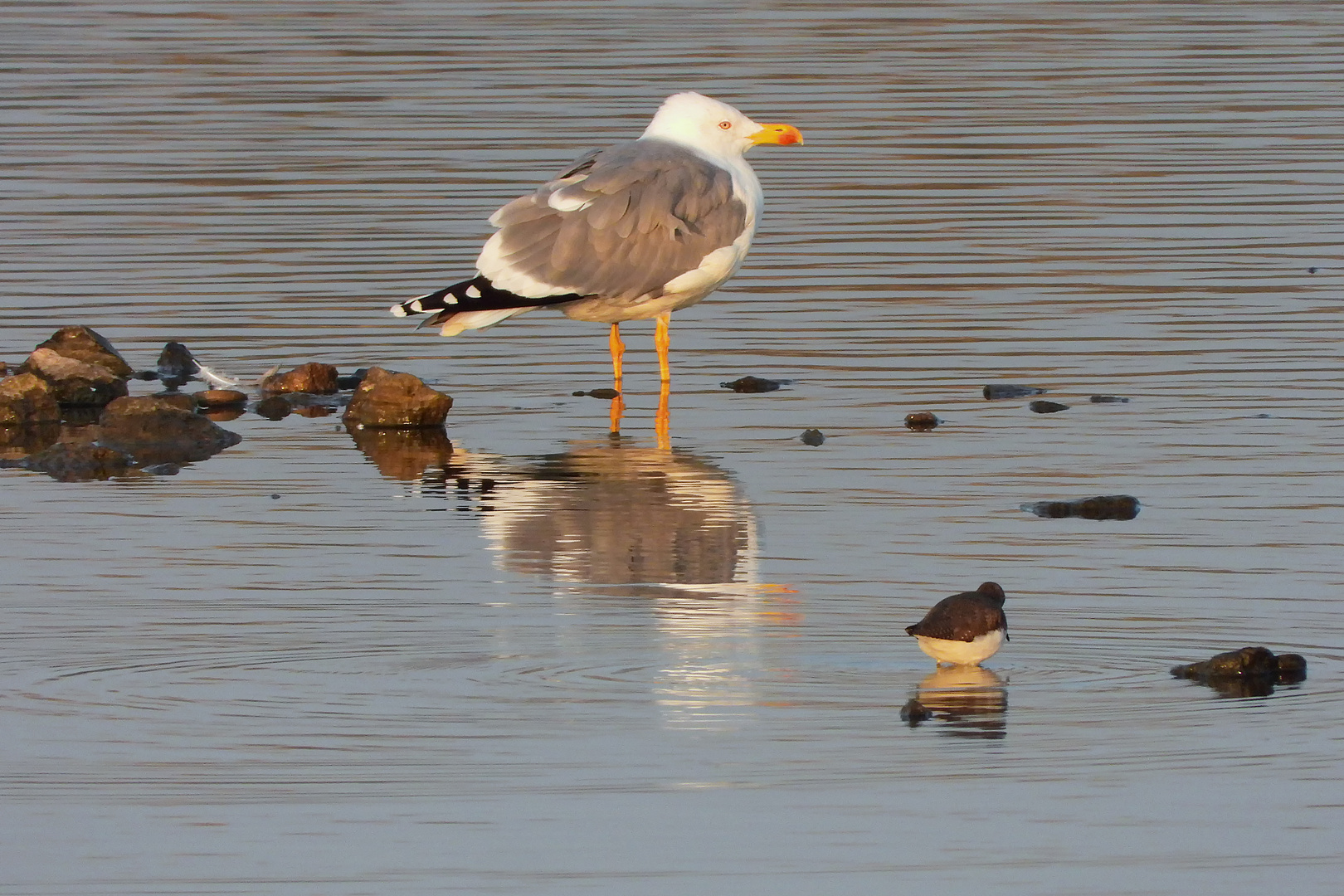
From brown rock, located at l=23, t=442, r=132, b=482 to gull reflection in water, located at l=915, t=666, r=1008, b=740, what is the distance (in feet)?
15.9

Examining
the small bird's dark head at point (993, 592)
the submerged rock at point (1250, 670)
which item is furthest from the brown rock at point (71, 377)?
the submerged rock at point (1250, 670)

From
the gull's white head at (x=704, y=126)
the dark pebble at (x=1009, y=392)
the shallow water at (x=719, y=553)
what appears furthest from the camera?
the gull's white head at (x=704, y=126)

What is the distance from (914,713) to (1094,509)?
2834mm

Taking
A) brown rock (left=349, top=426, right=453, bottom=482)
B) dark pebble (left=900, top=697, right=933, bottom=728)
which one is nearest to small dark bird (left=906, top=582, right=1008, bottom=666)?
dark pebble (left=900, top=697, right=933, bottom=728)

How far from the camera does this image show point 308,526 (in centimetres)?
1004

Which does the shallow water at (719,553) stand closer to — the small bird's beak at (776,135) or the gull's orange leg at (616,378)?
the gull's orange leg at (616,378)

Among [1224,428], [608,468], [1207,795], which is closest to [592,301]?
[608,468]

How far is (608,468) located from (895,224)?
7482 millimetres

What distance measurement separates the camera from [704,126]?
45.7 feet

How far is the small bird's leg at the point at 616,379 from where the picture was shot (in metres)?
12.3

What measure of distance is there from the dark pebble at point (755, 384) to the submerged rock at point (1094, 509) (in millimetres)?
3078

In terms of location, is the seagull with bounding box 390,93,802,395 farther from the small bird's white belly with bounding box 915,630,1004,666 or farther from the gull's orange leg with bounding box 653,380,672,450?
the small bird's white belly with bounding box 915,630,1004,666

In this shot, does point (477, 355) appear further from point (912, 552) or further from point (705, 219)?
point (912, 552)

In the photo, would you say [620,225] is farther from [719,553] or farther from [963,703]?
[963,703]
